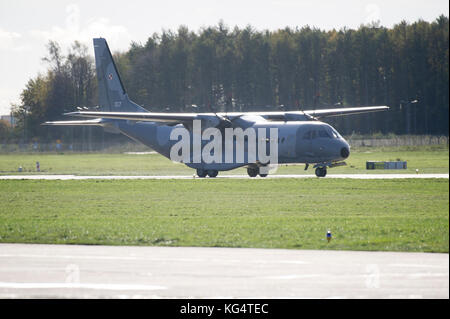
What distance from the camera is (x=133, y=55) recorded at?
120m

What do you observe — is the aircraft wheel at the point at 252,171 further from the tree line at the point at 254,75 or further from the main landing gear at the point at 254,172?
the tree line at the point at 254,75

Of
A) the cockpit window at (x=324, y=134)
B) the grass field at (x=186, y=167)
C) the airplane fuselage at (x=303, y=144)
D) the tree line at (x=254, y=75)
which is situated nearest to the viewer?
the airplane fuselage at (x=303, y=144)

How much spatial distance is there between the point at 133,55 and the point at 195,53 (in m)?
12.4

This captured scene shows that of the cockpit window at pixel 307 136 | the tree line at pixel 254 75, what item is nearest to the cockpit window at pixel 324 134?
the cockpit window at pixel 307 136

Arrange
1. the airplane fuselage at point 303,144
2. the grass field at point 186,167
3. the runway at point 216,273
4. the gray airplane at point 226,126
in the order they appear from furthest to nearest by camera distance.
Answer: the grass field at point 186,167 < the gray airplane at point 226,126 < the airplane fuselage at point 303,144 < the runway at point 216,273

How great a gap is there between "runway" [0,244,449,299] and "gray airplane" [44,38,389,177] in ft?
81.6

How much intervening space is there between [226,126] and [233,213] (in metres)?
19.0

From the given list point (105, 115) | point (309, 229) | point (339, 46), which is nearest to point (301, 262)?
point (309, 229)

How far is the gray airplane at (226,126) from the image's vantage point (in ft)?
129

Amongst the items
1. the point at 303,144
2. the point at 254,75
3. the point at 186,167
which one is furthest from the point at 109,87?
the point at 254,75

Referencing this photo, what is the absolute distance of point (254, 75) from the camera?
11031 cm

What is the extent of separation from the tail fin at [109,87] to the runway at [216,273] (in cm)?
3450

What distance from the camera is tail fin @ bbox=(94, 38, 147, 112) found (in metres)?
49.2
